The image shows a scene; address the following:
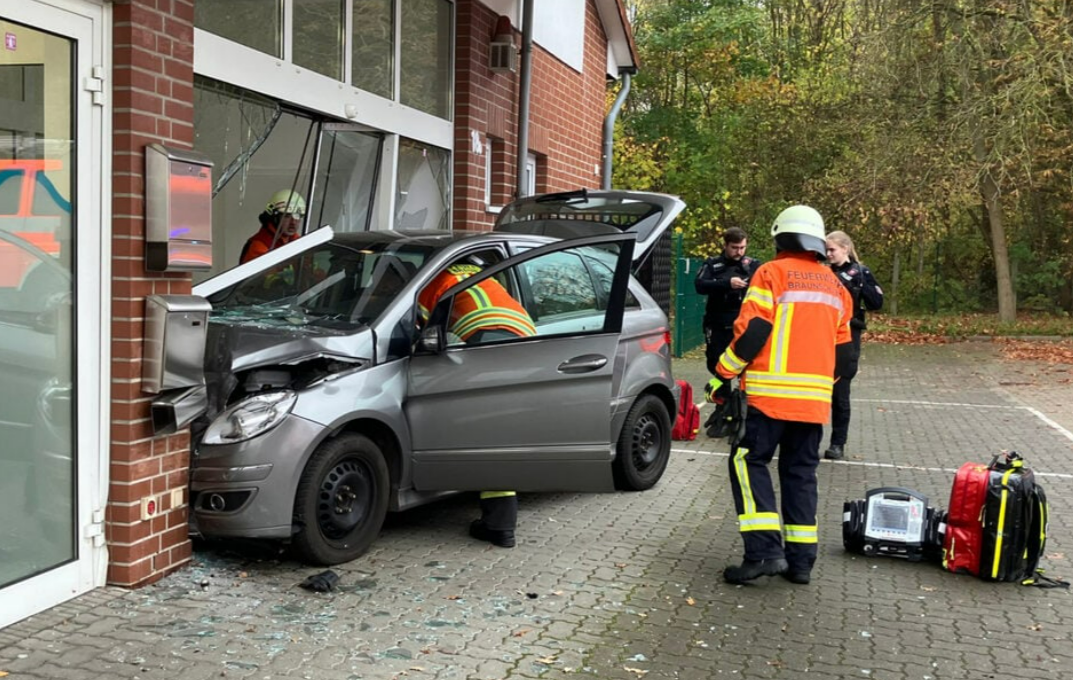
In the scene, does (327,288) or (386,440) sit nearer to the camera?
(386,440)

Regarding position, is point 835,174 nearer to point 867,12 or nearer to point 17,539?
point 867,12

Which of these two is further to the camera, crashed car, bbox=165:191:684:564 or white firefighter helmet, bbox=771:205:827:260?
white firefighter helmet, bbox=771:205:827:260

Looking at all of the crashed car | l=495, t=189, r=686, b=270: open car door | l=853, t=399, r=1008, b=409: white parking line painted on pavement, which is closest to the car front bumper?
the crashed car

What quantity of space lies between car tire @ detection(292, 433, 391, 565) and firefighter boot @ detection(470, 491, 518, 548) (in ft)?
2.07

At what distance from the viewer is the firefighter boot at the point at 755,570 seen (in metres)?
5.33

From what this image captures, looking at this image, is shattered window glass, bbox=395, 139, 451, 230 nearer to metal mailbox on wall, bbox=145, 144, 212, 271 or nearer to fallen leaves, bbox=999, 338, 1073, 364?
metal mailbox on wall, bbox=145, 144, 212, 271

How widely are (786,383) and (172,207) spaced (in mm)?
3047

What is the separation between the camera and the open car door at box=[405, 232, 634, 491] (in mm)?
5527

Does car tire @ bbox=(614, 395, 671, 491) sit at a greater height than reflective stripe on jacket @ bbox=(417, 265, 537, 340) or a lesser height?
lesser

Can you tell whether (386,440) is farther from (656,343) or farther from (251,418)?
(656,343)

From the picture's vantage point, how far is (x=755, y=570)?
5336 millimetres

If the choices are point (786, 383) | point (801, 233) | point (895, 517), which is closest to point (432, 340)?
point (786, 383)

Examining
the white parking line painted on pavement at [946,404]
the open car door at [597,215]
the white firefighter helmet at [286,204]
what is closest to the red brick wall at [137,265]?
the white firefighter helmet at [286,204]

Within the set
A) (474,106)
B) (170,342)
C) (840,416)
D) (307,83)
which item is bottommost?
(840,416)
